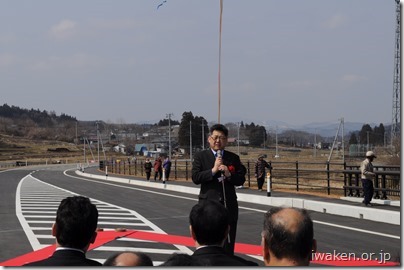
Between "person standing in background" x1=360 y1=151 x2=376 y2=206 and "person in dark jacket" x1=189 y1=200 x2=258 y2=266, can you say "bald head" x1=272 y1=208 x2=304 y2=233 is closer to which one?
"person in dark jacket" x1=189 y1=200 x2=258 y2=266

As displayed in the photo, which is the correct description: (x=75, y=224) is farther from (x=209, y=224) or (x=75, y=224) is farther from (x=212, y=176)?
(x=212, y=176)

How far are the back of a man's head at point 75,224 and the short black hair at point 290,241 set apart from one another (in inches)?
60.1

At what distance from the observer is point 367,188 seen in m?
15.1

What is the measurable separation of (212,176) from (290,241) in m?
2.92

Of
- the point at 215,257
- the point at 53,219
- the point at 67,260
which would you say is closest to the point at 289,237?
the point at 215,257

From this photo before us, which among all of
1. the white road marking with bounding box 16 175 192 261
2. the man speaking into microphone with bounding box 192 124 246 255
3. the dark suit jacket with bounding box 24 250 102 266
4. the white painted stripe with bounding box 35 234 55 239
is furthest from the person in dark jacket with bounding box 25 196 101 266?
the white painted stripe with bounding box 35 234 55 239

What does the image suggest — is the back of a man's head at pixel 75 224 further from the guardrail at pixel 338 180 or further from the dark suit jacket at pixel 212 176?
the guardrail at pixel 338 180

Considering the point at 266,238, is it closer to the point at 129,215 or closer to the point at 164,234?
the point at 164,234

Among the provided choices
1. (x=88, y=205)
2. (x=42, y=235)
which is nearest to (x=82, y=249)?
(x=88, y=205)

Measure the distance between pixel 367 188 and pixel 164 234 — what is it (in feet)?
20.6

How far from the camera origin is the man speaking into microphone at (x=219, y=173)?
6086 mm

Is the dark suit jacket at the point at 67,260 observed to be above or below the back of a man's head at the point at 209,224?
below

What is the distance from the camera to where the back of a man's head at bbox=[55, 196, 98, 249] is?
4.11 metres

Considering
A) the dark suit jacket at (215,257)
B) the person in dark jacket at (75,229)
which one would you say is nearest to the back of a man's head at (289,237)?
the dark suit jacket at (215,257)
